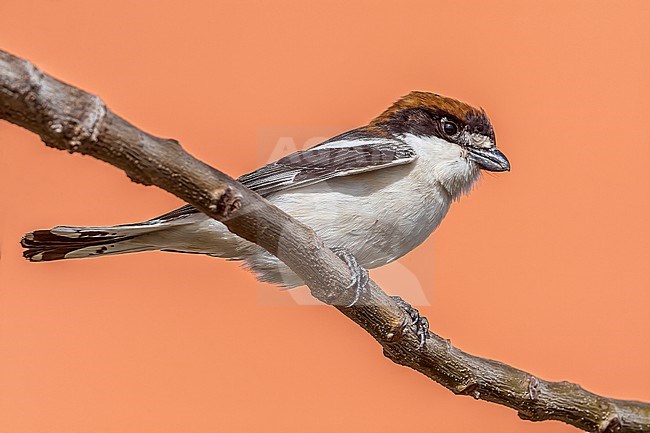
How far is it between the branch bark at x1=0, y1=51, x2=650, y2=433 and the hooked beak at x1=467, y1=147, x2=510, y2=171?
41 cm

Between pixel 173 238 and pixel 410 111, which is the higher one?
pixel 410 111

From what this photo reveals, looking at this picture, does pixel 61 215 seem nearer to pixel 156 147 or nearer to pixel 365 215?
pixel 365 215

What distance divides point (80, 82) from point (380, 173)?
23.1 inches

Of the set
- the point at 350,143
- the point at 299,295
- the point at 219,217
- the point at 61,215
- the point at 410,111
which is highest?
the point at 410,111

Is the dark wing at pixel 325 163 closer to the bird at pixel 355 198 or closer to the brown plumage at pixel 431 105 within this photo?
the bird at pixel 355 198

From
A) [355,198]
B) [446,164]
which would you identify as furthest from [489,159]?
[355,198]

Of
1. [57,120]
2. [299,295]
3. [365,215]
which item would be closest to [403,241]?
[365,215]

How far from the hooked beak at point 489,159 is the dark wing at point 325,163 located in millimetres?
139

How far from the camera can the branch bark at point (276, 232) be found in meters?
0.89

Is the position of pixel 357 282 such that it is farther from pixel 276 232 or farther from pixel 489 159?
pixel 489 159

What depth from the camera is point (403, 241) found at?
171 centimetres

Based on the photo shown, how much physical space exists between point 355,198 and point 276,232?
0.54 meters

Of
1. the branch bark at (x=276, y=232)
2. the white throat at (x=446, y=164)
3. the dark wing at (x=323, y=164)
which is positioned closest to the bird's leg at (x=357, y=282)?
the branch bark at (x=276, y=232)

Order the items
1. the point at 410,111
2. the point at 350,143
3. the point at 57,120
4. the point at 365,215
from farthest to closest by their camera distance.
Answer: the point at 410,111 → the point at 350,143 → the point at 365,215 → the point at 57,120
